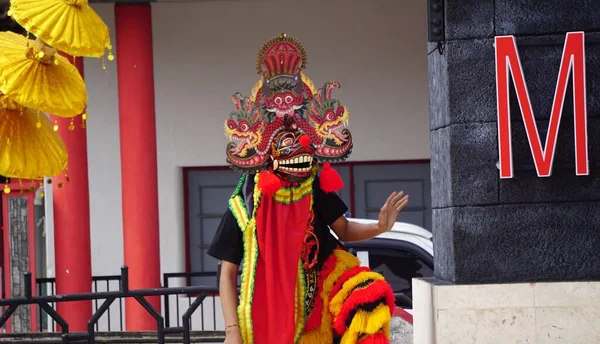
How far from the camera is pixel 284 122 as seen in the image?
240 inches

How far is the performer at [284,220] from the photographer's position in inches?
235

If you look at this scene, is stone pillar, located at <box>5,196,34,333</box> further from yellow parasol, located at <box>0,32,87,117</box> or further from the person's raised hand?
the person's raised hand

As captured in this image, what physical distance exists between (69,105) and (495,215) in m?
2.28

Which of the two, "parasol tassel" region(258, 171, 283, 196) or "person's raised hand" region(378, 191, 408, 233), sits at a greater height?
"parasol tassel" region(258, 171, 283, 196)

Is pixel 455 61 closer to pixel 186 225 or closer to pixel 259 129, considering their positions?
pixel 259 129

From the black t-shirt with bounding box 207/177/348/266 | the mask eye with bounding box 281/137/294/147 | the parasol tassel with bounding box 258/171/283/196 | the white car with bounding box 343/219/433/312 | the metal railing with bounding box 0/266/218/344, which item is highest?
the mask eye with bounding box 281/137/294/147

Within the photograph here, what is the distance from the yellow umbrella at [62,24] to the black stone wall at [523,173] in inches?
75.0

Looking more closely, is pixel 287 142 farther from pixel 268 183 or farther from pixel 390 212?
pixel 390 212

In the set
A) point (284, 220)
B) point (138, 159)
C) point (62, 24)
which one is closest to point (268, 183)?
point (284, 220)

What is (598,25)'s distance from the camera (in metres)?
6.47

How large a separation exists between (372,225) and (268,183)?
673 mm

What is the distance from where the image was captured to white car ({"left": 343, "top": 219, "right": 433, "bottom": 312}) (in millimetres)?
10102

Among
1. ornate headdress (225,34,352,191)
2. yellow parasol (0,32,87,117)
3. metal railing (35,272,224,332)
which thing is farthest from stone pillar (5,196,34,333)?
ornate headdress (225,34,352,191)

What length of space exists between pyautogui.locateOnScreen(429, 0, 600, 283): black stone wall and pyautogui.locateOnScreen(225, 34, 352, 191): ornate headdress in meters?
0.76
